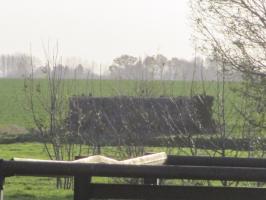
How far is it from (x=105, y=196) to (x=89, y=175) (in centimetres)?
30

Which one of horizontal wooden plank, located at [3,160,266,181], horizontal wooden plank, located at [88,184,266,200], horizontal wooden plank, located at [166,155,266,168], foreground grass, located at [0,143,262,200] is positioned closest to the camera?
horizontal wooden plank, located at [3,160,266,181]

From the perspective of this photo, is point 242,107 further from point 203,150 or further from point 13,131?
point 13,131

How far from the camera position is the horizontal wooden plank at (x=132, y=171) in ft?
9.12

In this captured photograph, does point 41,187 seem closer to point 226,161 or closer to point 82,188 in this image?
point 226,161

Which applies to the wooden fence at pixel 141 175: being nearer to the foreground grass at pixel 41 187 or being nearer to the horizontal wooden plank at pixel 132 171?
the horizontal wooden plank at pixel 132 171

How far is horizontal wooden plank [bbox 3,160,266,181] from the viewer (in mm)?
2781

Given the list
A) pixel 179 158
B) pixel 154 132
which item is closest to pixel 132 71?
pixel 154 132

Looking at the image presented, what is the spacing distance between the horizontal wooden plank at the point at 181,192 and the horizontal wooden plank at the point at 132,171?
25 cm

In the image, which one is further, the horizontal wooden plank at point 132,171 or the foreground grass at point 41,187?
the foreground grass at point 41,187

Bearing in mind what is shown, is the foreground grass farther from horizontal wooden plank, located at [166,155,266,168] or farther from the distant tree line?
horizontal wooden plank, located at [166,155,266,168]

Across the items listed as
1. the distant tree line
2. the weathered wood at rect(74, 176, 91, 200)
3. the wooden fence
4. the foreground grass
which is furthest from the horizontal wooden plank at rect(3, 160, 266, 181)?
the distant tree line

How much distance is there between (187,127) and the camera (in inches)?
442

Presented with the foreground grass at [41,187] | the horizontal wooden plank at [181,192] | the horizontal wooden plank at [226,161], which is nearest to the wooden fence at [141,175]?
the horizontal wooden plank at [181,192]

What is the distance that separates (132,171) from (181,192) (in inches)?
14.3
